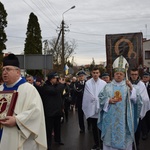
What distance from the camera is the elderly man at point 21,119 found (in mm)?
3268

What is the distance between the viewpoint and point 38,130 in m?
3.37

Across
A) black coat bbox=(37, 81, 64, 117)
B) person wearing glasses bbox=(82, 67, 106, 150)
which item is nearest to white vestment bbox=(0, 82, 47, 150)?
black coat bbox=(37, 81, 64, 117)

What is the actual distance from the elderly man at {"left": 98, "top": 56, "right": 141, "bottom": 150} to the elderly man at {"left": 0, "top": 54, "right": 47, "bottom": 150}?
1939 mm

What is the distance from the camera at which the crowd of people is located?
3.31 meters

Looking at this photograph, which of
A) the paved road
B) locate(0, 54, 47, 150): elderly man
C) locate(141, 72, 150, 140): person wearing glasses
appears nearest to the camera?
locate(0, 54, 47, 150): elderly man

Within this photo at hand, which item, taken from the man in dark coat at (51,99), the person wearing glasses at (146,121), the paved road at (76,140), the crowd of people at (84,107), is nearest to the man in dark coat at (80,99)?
the crowd of people at (84,107)

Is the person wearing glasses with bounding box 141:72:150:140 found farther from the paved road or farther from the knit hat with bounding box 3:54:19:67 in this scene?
the knit hat with bounding box 3:54:19:67

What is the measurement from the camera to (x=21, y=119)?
10.6 ft

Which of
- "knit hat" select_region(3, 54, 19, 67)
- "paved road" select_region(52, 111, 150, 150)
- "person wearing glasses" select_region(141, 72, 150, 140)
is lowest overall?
"paved road" select_region(52, 111, 150, 150)

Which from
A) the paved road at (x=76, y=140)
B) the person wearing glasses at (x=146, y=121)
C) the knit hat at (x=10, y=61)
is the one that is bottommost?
the paved road at (x=76, y=140)

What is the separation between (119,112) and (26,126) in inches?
91.4

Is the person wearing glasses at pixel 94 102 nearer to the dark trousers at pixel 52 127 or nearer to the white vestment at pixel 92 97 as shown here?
the white vestment at pixel 92 97

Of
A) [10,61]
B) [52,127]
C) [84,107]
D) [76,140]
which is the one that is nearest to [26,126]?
[10,61]

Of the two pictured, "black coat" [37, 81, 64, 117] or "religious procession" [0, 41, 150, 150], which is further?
"black coat" [37, 81, 64, 117]
